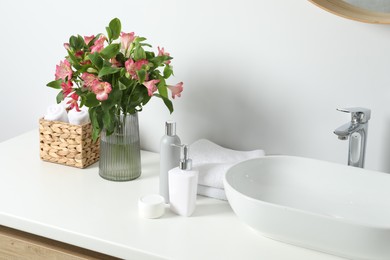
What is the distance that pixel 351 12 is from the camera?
1518mm

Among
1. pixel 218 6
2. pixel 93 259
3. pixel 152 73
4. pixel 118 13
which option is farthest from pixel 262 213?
pixel 118 13

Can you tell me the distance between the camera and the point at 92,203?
1.53m

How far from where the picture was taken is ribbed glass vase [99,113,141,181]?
164 cm

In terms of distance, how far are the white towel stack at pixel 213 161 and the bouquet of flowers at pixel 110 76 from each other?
0.65 ft

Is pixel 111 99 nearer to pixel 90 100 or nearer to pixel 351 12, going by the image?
pixel 90 100

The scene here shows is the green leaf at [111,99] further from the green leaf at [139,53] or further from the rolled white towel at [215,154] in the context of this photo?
the rolled white towel at [215,154]

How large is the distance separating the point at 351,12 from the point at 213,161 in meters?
0.55

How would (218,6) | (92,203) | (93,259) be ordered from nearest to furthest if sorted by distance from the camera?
1. (93,259)
2. (92,203)
3. (218,6)

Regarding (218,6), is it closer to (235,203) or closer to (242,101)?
(242,101)

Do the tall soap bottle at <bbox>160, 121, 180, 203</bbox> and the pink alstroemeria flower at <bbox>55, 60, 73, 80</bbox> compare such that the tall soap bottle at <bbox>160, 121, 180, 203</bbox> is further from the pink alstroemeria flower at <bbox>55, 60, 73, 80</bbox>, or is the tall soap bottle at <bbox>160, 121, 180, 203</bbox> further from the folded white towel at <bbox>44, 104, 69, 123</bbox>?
the folded white towel at <bbox>44, 104, 69, 123</bbox>

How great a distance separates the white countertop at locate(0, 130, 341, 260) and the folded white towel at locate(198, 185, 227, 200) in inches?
0.7

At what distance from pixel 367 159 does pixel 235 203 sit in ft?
1.62

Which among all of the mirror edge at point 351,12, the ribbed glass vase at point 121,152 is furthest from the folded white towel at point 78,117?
the mirror edge at point 351,12

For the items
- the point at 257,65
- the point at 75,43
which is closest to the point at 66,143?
the point at 75,43
